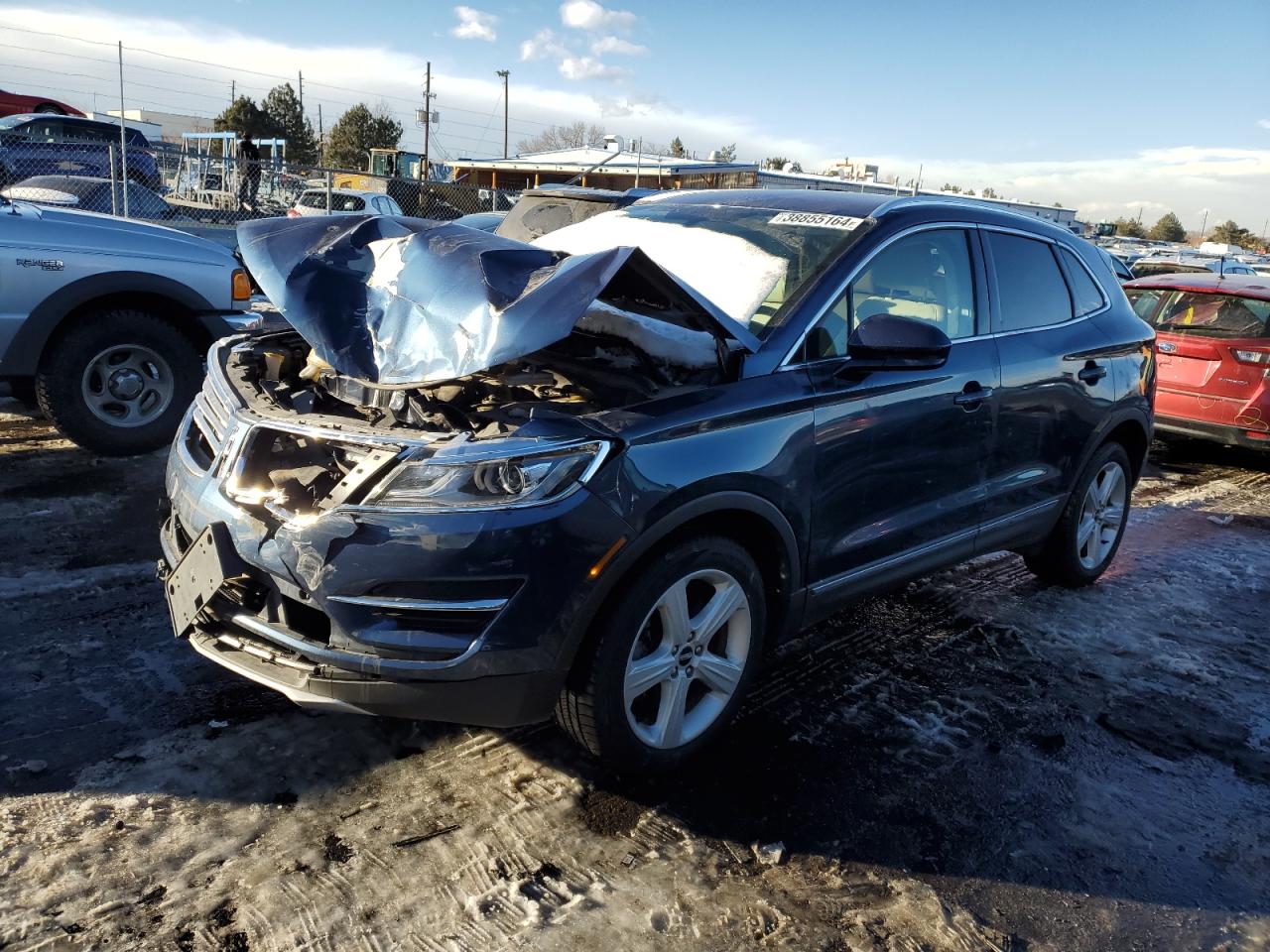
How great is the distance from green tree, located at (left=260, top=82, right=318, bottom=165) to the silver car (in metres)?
50.6

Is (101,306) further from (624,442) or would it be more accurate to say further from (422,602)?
(624,442)

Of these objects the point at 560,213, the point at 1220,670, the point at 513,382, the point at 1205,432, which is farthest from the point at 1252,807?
the point at 1205,432

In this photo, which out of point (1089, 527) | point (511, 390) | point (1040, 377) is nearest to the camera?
point (511, 390)

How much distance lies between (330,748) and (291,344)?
1601 millimetres

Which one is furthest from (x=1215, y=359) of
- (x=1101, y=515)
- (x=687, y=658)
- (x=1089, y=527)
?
(x=687, y=658)

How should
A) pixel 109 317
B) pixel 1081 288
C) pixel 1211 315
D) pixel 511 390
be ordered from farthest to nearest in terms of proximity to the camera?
pixel 1211 315 → pixel 109 317 → pixel 1081 288 → pixel 511 390

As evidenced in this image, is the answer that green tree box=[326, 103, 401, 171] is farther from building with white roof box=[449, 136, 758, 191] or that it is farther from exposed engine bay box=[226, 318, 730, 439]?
exposed engine bay box=[226, 318, 730, 439]

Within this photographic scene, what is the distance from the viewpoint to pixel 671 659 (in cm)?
300

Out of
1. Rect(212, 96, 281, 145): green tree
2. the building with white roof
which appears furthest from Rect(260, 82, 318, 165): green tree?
the building with white roof

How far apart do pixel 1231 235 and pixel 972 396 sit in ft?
294

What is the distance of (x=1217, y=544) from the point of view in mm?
6301

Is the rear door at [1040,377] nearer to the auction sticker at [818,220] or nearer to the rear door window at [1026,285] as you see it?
the rear door window at [1026,285]

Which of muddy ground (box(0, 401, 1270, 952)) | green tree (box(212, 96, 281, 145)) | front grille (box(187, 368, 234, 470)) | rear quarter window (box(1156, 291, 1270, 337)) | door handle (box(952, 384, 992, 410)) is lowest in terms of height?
muddy ground (box(0, 401, 1270, 952))

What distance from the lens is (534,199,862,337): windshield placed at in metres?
3.52
